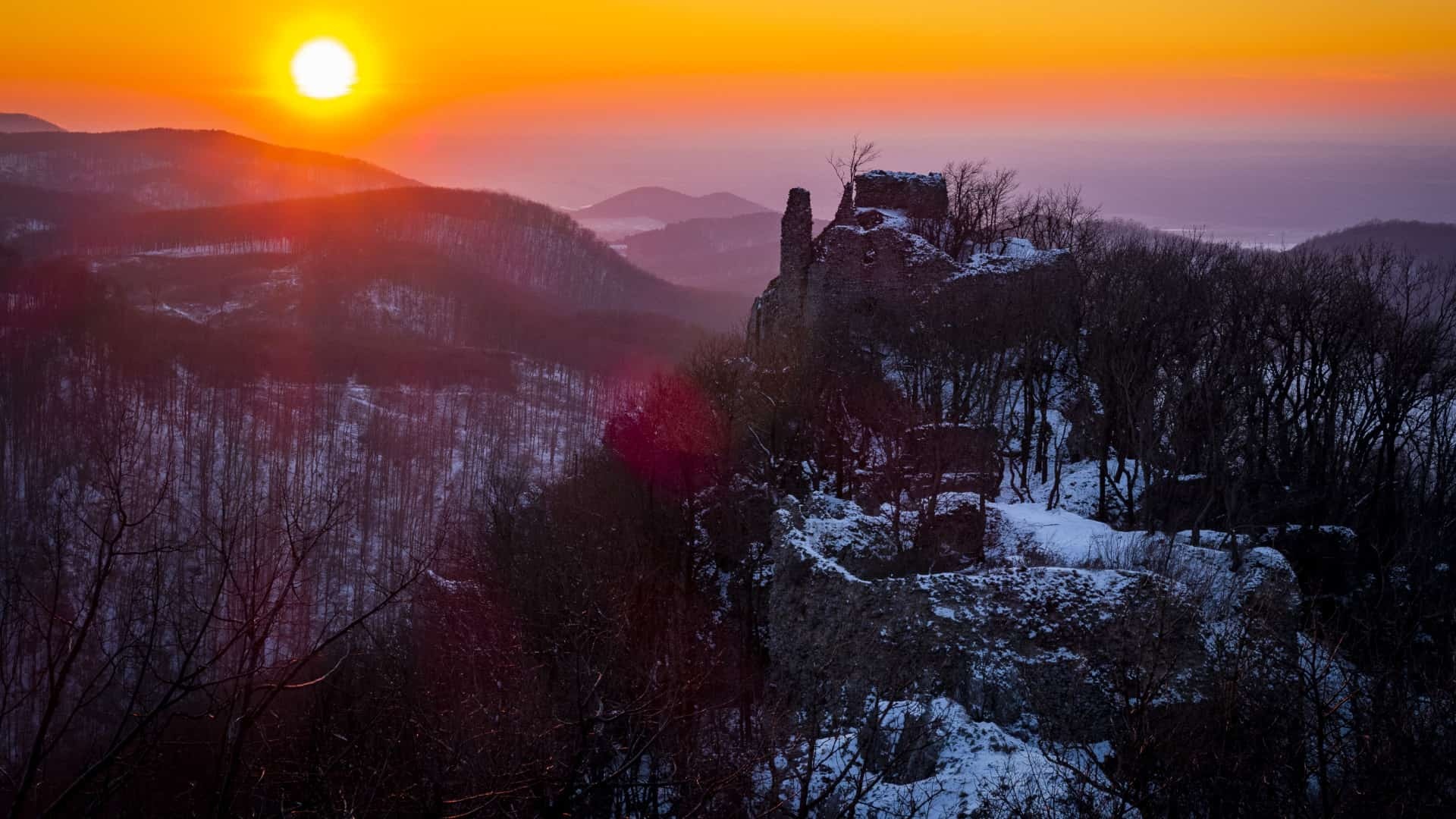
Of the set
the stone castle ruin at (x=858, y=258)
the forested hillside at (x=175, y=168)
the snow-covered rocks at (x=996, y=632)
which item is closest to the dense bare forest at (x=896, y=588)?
the snow-covered rocks at (x=996, y=632)

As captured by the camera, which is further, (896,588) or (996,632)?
(896,588)

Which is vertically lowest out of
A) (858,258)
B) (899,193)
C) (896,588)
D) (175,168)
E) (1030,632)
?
(1030,632)

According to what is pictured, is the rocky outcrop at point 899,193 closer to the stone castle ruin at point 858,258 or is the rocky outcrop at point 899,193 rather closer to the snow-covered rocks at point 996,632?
the stone castle ruin at point 858,258

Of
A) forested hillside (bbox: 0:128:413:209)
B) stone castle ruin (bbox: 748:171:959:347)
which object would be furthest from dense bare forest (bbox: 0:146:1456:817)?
forested hillside (bbox: 0:128:413:209)

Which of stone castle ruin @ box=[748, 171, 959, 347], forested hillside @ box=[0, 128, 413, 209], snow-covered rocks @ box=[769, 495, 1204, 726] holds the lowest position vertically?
snow-covered rocks @ box=[769, 495, 1204, 726]

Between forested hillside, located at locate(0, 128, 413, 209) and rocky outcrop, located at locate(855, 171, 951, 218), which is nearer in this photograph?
rocky outcrop, located at locate(855, 171, 951, 218)

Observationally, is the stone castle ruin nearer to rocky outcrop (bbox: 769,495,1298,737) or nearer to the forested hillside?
rocky outcrop (bbox: 769,495,1298,737)

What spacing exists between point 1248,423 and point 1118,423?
11.1ft

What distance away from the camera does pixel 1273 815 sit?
10.6 meters

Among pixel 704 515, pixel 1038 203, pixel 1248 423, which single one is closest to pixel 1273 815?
pixel 1248 423

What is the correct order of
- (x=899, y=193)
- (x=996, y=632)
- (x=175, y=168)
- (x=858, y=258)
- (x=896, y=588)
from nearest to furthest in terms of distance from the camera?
(x=996, y=632), (x=896, y=588), (x=858, y=258), (x=899, y=193), (x=175, y=168)

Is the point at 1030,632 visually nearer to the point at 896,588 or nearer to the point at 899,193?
the point at 896,588

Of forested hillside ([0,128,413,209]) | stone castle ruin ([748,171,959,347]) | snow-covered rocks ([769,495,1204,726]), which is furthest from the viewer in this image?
forested hillside ([0,128,413,209])

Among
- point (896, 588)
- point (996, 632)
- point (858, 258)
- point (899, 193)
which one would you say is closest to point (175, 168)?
point (899, 193)
